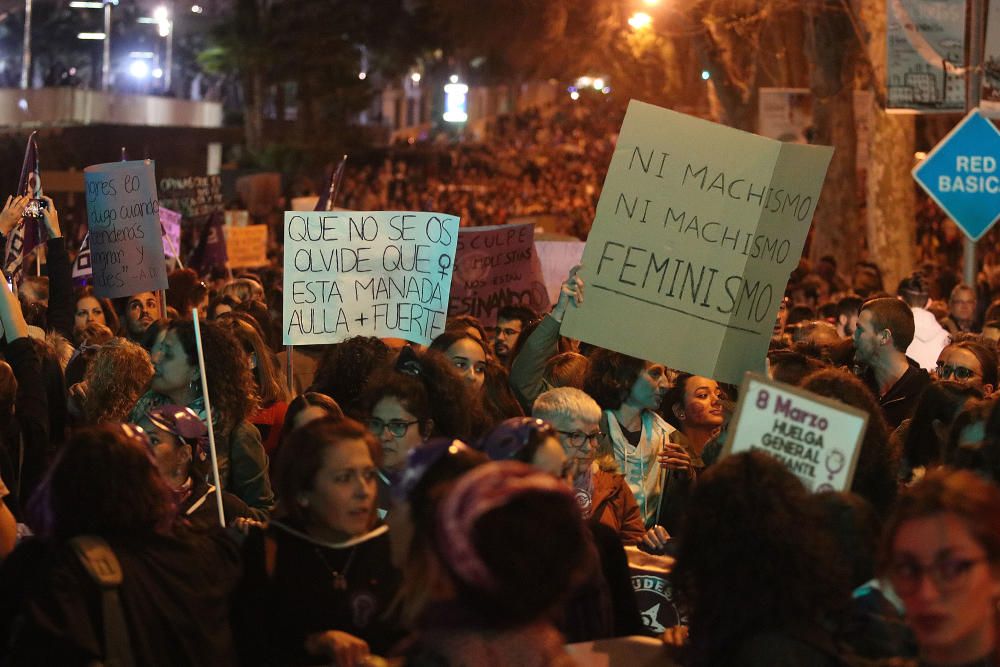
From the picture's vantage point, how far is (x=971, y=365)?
24.7ft

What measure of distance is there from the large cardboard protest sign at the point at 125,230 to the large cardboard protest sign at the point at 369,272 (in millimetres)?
2278

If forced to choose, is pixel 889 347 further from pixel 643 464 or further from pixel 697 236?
pixel 643 464

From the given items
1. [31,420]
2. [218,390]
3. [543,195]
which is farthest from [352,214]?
[543,195]

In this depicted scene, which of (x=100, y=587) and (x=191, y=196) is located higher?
(x=100, y=587)

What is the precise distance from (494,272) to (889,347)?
137 inches

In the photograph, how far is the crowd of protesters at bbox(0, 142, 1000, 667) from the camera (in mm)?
3439

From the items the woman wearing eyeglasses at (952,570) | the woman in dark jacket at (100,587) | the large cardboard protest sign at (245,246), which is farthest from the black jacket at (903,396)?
the large cardboard protest sign at (245,246)

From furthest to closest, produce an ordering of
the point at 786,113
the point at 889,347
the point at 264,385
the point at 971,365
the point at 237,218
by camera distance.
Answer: the point at 786,113, the point at 237,218, the point at 889,347, the point at 971,365, the point at 264,385

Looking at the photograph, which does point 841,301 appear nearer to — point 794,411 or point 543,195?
point 794,411


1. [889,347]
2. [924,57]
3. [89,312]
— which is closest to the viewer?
[889,347]

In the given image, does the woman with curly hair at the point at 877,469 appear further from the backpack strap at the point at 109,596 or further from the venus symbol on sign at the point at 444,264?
the venus symbol on sign at the point at 444,264

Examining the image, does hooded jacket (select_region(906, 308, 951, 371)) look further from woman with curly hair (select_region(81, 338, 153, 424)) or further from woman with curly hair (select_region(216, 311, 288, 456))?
woman with curly hair (select_region(81, 338, 153, 424))

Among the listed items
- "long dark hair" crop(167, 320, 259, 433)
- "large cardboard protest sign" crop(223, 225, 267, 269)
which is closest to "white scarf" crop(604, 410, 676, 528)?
"long dark hair" crop(167, 320, 259, 433)

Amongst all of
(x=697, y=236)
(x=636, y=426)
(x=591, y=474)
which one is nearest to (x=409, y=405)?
(x=591, y=474)
